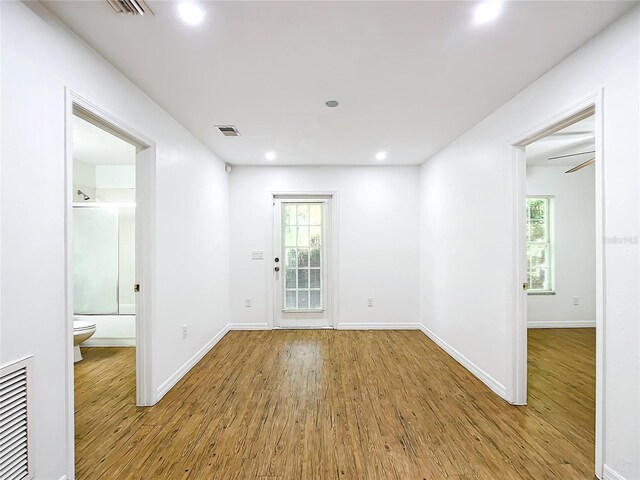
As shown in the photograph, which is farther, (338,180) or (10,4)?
(338,180)

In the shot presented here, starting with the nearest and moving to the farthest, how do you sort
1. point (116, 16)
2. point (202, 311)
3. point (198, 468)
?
point (116, 16), point (198, 468), point (202, 311)

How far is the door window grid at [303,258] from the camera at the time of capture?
4.79m

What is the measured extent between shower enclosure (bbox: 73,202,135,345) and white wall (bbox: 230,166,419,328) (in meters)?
1.36

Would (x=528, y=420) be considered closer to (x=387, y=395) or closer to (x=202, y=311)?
(x=387, y=395)

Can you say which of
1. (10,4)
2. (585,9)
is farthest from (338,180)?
(10,4)

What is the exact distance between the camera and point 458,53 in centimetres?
190

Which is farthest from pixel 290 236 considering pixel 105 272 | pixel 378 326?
pixel 105 272

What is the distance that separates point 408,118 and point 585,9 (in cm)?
146

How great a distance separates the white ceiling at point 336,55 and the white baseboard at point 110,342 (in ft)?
9.31

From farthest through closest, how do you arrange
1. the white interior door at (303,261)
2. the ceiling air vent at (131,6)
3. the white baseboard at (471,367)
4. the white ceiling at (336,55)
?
the white interior door at (303,261) → the white baseboard at (471,367) → the white ceiling at (336,55) → the ceiling air vent at (131,6)

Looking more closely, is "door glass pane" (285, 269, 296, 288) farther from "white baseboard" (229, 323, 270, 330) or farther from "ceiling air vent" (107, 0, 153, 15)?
"ceiling air vent" (107, 0, 153, 15)

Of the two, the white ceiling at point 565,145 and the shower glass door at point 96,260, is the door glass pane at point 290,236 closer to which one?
the shower glass door at point 96,260

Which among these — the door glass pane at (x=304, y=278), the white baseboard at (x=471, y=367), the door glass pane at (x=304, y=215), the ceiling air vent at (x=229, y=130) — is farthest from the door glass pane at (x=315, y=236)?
the white baseboard at (x=471, y=367)

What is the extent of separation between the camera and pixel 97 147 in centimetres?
360
